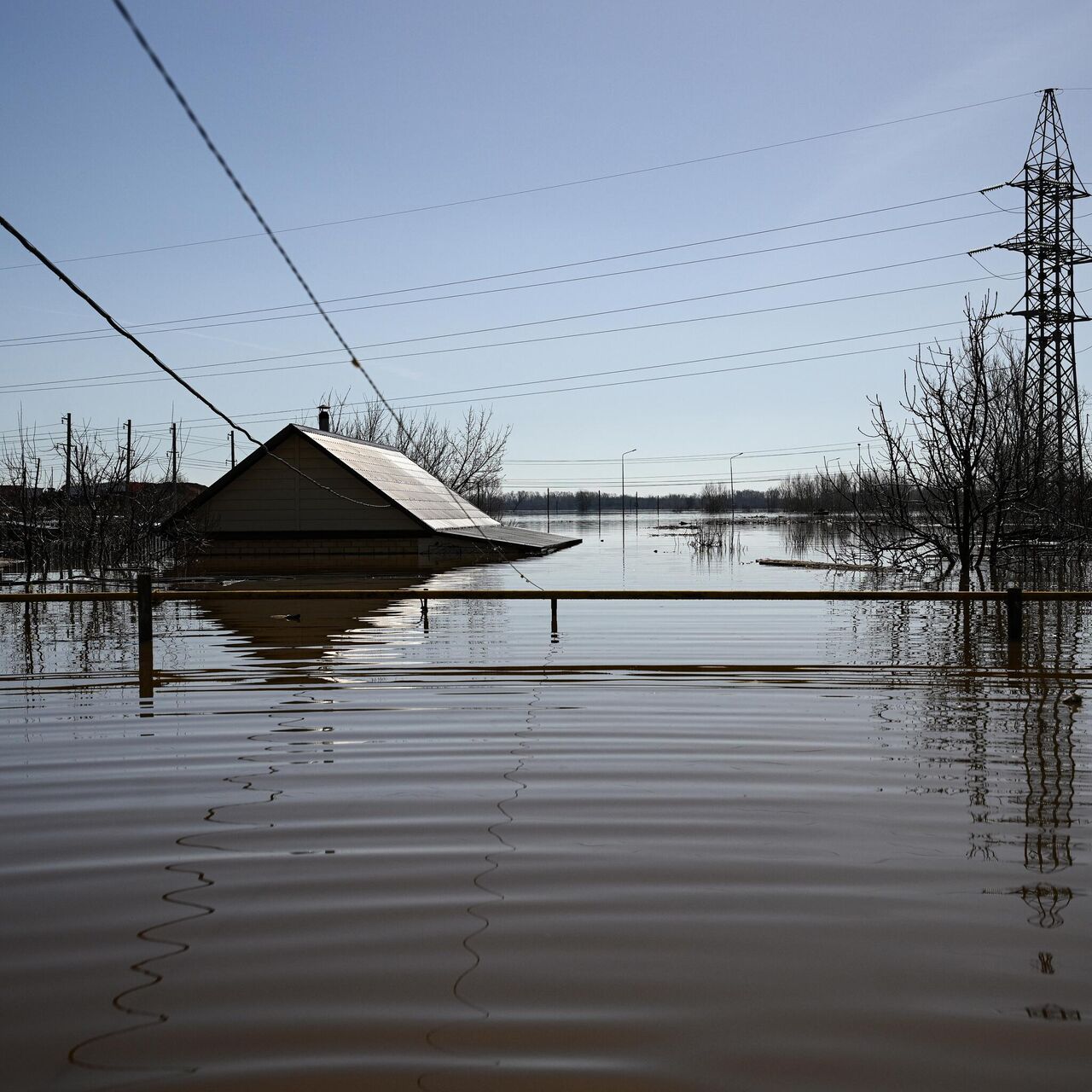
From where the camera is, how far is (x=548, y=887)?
479 cm

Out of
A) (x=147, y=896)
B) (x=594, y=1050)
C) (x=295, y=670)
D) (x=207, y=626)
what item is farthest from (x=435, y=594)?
(x=594, y=1050)

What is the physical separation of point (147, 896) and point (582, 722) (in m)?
4.47

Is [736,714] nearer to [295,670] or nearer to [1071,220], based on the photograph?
[295,670]

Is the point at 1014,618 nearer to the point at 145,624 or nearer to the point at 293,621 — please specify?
the point at 145,624

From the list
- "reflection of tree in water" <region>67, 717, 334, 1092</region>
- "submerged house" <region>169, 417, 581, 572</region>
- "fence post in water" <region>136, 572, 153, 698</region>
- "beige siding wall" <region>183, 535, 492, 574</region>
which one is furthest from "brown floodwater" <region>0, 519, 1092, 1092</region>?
"submerged house" <region>169, 417, 581, 572</region>

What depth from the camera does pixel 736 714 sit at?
895 cm

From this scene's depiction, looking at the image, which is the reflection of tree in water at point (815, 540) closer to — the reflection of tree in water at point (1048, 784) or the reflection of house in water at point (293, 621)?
the reflection of house in water at point (293, 621)

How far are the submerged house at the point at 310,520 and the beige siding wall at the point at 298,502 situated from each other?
0.09ft

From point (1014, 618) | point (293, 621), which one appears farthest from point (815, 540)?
point (1014, 618)

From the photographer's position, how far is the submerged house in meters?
31.6

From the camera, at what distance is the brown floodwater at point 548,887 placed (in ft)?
11.1

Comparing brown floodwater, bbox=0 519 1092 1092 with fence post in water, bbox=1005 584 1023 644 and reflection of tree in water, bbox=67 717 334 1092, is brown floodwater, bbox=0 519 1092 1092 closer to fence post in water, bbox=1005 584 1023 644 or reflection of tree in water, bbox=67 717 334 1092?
reflection of tree in water, bbox=67 717 334 1092

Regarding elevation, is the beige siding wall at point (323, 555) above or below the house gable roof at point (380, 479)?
below

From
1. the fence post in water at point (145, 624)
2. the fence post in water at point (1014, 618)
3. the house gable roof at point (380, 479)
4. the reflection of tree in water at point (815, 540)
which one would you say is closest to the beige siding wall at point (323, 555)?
the house gable roof at point (380, 479)
